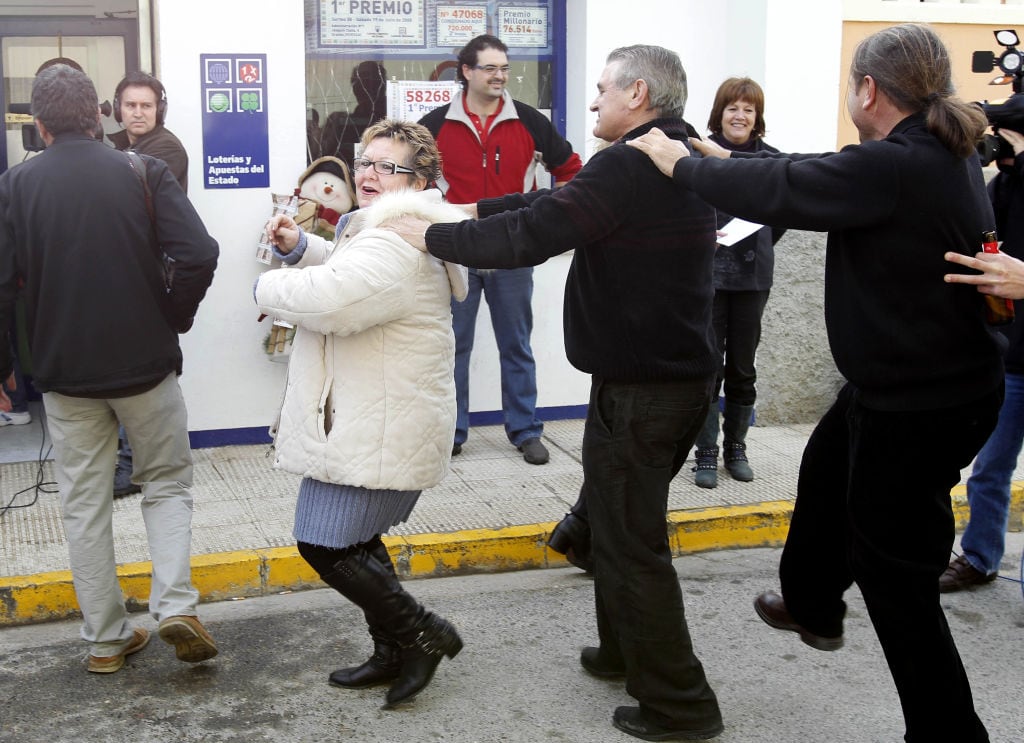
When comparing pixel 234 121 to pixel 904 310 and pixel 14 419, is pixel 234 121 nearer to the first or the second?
pixel 14 419

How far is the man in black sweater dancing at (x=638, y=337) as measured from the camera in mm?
3527

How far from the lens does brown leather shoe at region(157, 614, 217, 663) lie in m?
4.10

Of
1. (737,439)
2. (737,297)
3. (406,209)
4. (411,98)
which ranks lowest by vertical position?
(737,439)

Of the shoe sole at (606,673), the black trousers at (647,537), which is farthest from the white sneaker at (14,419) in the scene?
the black trousers at (647,537)

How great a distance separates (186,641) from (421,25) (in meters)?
4.38

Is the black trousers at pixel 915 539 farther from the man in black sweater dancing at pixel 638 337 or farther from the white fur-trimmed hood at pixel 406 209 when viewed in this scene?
the white fur-trimmed hood at pixel 406 209

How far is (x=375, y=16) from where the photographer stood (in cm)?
722

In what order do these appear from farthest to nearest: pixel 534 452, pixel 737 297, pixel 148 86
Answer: pixel 534 452 → pixel 737 297 → pixel 148 86

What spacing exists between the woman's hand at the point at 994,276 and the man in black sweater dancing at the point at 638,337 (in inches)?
31.4

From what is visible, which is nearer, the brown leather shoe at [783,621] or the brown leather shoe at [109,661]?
the brown leather shoe at [783,621]

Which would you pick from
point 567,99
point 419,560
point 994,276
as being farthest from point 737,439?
point 994,276

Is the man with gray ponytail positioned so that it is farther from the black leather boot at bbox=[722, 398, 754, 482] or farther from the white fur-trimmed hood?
the black leather boot at bbox=[722, 398, 754, 482]

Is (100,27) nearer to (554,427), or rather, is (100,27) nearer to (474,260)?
(554,427)

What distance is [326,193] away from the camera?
22.6ft
